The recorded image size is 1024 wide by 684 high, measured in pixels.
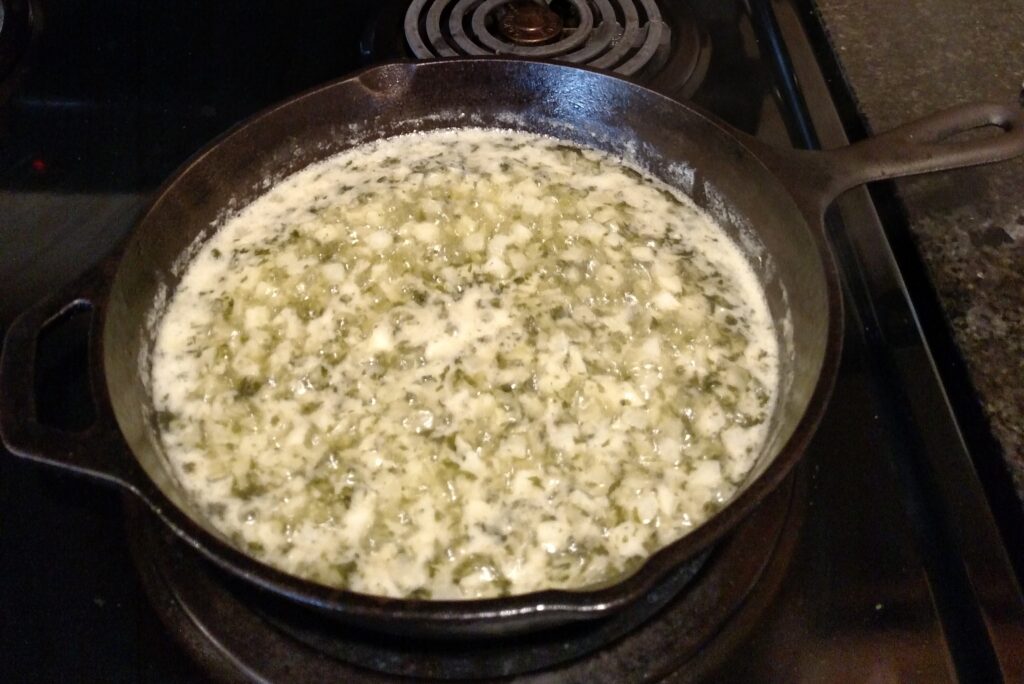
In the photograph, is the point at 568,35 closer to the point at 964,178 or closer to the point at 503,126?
the point at 503,126

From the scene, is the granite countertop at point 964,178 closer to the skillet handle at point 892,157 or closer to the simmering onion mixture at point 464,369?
the skillet handle at point 892,157

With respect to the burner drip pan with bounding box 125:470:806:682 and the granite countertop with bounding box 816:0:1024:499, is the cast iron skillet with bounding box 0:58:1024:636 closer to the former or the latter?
the burner drip pan with bounding box 125:470:806:682

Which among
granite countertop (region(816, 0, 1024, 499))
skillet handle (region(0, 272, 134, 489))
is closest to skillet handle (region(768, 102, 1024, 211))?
granite countertop (region(816, 0, 1024, 499))

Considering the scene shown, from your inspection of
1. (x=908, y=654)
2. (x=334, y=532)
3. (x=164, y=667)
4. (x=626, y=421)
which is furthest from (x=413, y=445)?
(x=908, y=654)

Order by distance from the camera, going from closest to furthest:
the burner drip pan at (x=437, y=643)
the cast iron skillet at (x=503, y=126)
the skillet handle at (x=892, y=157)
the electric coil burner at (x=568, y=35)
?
the cast iron skillet at (x=503, y=126)
the burner drip pan at (x=437, y=643)
the skillet handle at (x=892, y=157)
the electric coil burner at (x=568, y=35)

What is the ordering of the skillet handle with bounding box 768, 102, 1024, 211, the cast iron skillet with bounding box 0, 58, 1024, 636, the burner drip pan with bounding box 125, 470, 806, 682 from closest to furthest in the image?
the cast iron skillet with bounding box 0, 58, 1024, 636 < the burner drip pan with bounding box 125, 470, 806, 682 < the skillet handle with bounding box 768, 102, 1024, 211

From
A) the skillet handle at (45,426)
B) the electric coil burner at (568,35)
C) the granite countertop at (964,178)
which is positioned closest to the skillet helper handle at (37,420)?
the skillet handle at (45,426)

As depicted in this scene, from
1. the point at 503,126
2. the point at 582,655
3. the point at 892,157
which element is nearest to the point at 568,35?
the point at 503,126
